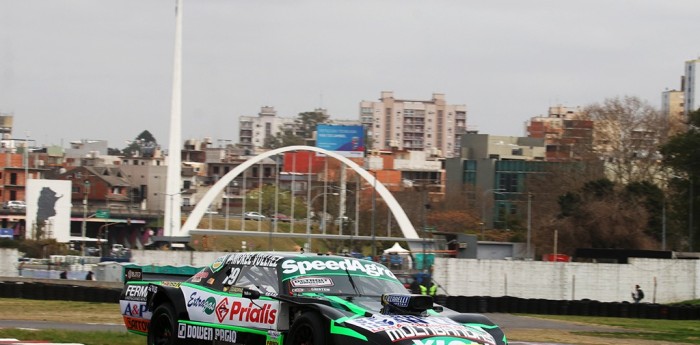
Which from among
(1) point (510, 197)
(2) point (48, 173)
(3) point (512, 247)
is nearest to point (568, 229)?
(3) point (512, 247)

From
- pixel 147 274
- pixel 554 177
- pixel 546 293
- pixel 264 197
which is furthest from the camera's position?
pixel 264 197

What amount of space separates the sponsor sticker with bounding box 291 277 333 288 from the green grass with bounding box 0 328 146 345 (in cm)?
424

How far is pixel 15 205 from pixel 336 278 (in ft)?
393

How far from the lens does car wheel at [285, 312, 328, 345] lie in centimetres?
965

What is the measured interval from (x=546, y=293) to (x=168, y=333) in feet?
123

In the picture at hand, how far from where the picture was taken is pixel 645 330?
24094 mm

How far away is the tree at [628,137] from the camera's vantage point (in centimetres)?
9069

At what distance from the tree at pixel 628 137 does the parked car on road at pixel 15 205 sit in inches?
2423

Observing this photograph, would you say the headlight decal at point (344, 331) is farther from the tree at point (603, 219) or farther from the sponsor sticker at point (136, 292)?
the tree at point (603, 219)

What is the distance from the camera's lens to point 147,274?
13.8 meters

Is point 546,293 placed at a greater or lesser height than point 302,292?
lesser

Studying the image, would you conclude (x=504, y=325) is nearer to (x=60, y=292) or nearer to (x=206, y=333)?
(x=60, y=292)

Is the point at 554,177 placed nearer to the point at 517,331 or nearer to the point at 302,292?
the point at 517,331

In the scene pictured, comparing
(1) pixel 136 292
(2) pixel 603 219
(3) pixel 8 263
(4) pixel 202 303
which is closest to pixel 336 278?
(4) pixel 202 303
